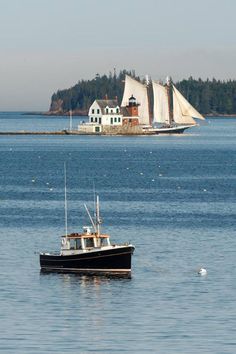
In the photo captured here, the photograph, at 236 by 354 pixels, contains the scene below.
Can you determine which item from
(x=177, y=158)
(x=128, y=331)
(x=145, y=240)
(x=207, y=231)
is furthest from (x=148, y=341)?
(x=177, y=158)

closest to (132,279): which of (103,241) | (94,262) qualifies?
(94,262)

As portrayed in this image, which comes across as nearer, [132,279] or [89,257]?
[132,279]

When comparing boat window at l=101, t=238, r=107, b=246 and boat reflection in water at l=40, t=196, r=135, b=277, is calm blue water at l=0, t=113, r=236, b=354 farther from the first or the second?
boat window at l=101, t=238, r=107, b=246

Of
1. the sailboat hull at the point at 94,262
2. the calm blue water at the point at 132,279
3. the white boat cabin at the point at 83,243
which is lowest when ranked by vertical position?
the calm blue water at the point at 132,279

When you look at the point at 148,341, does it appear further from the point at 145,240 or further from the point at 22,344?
the point at 145,240

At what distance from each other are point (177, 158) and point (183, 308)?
421ft

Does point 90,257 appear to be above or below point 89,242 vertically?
below

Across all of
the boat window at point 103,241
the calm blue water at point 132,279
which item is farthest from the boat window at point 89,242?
the calm blue water at point 132,279

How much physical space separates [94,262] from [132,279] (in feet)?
6.41

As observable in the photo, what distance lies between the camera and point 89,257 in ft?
193

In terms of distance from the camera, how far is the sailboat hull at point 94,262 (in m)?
58.4

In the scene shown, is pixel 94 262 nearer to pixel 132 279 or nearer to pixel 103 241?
pixel 103 241

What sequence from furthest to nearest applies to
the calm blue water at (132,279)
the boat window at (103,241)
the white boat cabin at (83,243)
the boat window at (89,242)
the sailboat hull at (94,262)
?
1. the boat window at (103,241)
2. the boat window at (89,242)
3. the white boat cabin at (83,243)
4. the sailboat hull at (94,262)
5. the calm blue water at (132,279)

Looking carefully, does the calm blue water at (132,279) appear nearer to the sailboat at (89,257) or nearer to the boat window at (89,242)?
the sailboat at (89,257)
